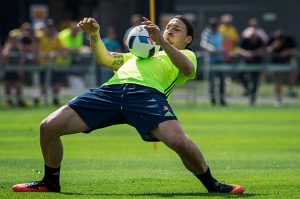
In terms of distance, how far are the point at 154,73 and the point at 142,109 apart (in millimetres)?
525

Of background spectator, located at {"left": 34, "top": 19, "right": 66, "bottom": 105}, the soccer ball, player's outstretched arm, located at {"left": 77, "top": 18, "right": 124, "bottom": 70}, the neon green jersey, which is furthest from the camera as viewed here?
background spectator, located at {"left": 34, "top": 19, "right": 66, "bottom": 105}

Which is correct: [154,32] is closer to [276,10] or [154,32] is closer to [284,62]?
[284,62]

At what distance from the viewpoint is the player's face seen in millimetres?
12500

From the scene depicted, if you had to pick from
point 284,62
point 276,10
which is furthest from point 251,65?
point 276,10

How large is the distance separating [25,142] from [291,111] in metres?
12.1

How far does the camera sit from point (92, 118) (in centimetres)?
1199

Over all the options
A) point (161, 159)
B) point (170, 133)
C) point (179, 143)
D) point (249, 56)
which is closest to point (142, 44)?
point (170, 133)

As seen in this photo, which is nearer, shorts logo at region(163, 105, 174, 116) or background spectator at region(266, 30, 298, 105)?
shorts logo at region(163, 105, 174, 116)

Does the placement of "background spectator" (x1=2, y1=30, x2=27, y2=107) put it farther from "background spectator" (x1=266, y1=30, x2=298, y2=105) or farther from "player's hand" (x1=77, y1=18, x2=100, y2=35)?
"player's hand" (x1=77, y1=18, x2=100, y2=35)

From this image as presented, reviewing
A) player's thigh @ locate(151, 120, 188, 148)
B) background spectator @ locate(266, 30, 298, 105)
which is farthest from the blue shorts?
background spectator @ locate(266, 30, 298, 105)

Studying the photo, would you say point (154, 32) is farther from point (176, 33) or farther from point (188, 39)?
point (188, 39)

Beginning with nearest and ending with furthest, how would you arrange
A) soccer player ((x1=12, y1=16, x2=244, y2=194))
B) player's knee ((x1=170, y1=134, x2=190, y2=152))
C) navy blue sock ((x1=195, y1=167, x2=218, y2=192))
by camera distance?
player's knee ((x1=170, y1=134, x2=190, y2=152)), soccer player ((x1=12, y1=16, x2=244, y2=194)), navy blue sock ((x1=195, y1=167, x2=218, y2=192))

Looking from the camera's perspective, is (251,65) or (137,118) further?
(251,65)

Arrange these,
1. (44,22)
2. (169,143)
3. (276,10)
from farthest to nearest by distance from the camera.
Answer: (276,10), (44,22), (169,143)
